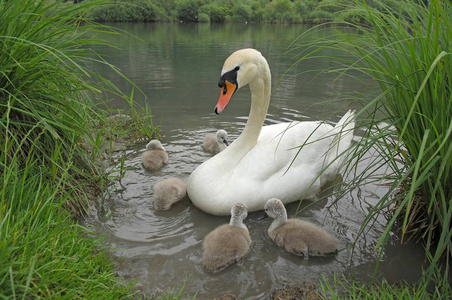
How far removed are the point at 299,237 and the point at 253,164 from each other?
1.09 metres

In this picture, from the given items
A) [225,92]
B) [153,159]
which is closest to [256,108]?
[225,92]

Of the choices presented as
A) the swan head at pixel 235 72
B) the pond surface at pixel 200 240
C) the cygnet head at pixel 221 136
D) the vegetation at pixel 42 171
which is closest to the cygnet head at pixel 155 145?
the pond surface at pixel 200 240

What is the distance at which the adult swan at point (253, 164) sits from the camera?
4.08 m

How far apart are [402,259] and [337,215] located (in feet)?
3.07

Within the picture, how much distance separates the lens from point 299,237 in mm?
3439

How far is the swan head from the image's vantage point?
4.11 m

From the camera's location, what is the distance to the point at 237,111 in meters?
8.59

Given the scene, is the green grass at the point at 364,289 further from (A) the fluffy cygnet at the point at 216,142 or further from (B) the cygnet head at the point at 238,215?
(A) the fluffy cygnet at the point at 216,142

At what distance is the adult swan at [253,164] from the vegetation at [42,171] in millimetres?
1296

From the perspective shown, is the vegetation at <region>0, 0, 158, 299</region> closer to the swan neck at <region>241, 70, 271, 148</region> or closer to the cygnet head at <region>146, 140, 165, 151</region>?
the cygnet head at <region>146, 140, 165, 151</region>

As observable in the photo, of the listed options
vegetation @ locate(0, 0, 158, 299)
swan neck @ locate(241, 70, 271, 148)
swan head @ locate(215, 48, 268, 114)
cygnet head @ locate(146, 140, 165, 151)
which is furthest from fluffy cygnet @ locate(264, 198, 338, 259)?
cygnet head @ locate(146, 140, 165, 151)

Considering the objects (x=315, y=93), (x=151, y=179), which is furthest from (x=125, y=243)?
(x=315, y=93)

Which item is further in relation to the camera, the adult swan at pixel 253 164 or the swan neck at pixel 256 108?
the swan neck at pixel 256 108

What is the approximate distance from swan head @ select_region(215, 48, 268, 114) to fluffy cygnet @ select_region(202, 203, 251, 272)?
1.37m
